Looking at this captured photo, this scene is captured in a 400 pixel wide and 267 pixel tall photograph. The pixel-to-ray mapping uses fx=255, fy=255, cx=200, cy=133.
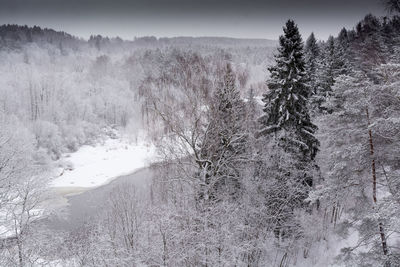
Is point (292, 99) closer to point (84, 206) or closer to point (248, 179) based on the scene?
point (248, 179)

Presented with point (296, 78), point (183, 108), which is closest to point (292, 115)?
point (296, 78)

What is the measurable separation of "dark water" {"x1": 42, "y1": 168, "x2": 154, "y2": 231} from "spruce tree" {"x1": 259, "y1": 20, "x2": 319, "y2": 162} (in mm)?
13784

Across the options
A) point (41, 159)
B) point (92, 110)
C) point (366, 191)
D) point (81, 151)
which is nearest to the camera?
point (366, 191)

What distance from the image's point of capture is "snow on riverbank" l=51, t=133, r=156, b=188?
3166cm

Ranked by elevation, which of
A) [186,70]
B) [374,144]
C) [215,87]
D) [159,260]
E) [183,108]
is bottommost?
[159,260]

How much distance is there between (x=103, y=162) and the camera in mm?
39062

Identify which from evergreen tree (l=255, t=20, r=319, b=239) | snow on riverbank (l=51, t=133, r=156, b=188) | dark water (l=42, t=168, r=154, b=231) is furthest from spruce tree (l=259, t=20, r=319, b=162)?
snow on riverbank (l=51, t=133, r=156, b=188)

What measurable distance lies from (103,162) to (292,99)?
110 ft

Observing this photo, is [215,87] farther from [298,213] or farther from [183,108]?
[298,213]

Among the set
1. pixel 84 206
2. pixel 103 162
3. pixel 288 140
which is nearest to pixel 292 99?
pixel 288 140

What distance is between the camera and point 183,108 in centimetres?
1002

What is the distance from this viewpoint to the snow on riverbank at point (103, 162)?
31.7m

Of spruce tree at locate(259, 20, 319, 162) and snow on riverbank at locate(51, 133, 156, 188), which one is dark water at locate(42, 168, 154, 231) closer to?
snow on riverbank at locate(51, 133, 156, 188)

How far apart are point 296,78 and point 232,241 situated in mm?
7969
